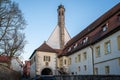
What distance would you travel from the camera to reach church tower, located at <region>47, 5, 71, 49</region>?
5209 centimetres

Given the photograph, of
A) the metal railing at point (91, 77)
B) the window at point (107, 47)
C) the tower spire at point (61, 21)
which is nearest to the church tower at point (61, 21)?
the tower spire at point (61, 21)

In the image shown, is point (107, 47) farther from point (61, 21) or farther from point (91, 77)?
point (61, 21)

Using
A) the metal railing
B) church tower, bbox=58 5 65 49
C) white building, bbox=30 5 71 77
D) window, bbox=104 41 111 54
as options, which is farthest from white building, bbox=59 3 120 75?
church tower, bbox=58 5 65 49

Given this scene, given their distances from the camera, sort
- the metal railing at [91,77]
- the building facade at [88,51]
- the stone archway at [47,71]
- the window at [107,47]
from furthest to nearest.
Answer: the stone archway at [47,71], the window at [107,47], the building facade at [88,51], the metal railing at [91,77]

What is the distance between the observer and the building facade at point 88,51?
2430 cm

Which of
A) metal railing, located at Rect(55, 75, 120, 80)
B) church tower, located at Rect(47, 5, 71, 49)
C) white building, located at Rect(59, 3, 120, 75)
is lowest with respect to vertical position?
metal railing, located at Rect(55, 75, 120, 80)

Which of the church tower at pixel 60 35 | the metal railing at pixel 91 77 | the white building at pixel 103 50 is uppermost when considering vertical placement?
the church tower at pixel 60 35

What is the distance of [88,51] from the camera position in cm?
3136

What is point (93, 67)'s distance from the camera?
97.7 feet

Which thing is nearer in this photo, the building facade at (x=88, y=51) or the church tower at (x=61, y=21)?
the building facade at (x=88, y=51)

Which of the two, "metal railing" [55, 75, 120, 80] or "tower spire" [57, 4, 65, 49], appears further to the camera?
"tower spire" [57, 4, 65, 49]

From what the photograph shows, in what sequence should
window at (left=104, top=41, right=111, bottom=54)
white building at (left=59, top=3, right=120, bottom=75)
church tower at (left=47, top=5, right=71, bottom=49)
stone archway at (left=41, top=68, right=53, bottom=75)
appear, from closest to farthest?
white building at (left=59, top=3, right=120, bottom=75), window at (left=104, top=41, right=111, bottom=54), stone archway at (left=41, top=68, right=53, bottom=75), church tower at (left=47, top=5, right=71, bottom=49)

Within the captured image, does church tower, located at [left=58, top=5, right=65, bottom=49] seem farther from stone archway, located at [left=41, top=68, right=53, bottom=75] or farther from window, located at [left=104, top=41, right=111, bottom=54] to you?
window, located at [left=104, top=41, right=111, bottom=54]

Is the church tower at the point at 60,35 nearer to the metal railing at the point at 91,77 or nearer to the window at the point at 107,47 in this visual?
the window at the point at 107,47
